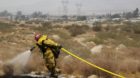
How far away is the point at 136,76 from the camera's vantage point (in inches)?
537

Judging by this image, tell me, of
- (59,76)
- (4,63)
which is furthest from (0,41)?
(59,76)

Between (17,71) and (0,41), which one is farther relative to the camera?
(0,41)

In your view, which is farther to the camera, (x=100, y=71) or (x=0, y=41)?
(x=0, y=41)

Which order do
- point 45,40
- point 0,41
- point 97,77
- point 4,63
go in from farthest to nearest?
point 0,41 → point 4,63 → point 97,77 → point 45,40

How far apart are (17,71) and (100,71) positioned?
3.18 meters

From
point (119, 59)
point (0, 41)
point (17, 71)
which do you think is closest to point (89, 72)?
point (119, 59)

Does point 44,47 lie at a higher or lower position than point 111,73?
higher

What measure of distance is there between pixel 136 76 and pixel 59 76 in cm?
282

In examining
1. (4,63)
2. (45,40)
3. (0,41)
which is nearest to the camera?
(45,40)

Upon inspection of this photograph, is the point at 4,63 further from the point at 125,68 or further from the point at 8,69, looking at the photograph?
the point at 125,68

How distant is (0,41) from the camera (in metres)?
26.3

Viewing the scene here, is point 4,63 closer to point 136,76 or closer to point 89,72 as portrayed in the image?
point 89,72

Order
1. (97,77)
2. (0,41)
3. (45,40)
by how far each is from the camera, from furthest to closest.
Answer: (0,41), (97,77), (45,40)

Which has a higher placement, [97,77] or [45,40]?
[45,40]
